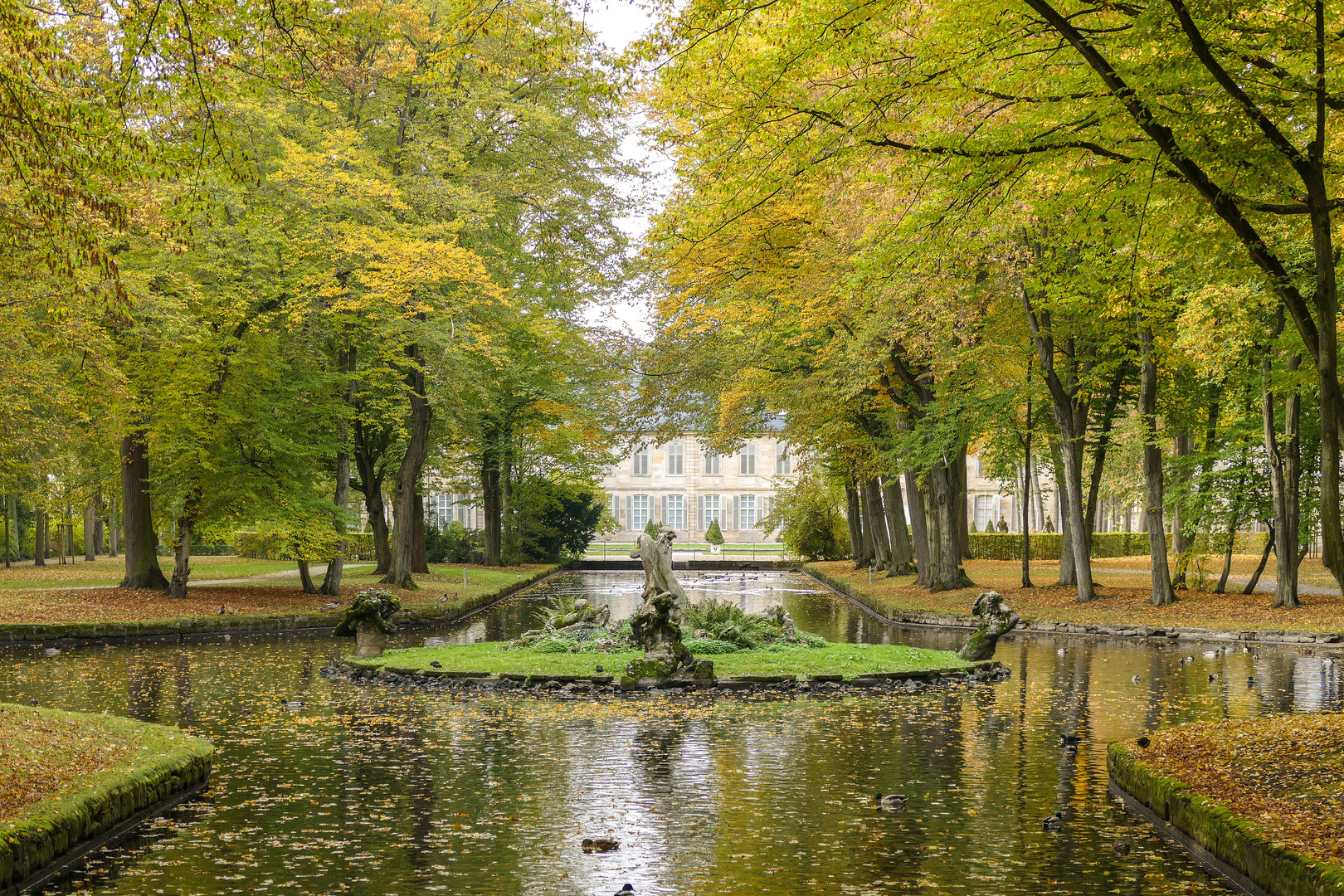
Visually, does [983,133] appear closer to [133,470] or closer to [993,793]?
[993,793]

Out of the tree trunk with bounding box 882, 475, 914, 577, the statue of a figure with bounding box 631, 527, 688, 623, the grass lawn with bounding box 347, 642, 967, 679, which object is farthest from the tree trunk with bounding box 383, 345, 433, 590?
the tree trunk with bounding box 882, 475, 914, 577

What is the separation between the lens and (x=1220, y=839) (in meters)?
6.88

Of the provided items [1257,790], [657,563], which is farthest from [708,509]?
[1257,790]

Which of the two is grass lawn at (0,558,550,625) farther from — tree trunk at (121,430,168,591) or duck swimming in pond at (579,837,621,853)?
duck swimming in pond at (579,837,621,853)

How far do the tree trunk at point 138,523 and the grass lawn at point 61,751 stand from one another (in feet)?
52.6

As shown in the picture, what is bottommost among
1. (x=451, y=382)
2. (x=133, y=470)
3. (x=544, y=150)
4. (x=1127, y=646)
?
(x=1127, y=646)

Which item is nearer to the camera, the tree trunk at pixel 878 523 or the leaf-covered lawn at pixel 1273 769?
the leaf-covered lawn at pixel 1273 769

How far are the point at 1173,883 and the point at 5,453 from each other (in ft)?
71.4

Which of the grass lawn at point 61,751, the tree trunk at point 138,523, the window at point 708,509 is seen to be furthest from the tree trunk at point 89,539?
the window at point 708,509

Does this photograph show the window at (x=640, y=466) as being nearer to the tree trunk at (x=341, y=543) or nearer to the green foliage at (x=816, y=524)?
the green foliage at (x=816, y=524)

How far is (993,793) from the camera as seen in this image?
8641mm

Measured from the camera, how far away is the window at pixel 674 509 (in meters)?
77.5

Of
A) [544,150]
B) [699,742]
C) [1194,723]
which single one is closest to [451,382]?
[544,150]

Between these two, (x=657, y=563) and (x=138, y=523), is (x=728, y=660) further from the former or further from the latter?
(x=138, y=523)
